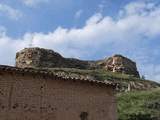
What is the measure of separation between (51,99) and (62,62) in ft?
146

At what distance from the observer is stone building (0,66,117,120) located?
18.8 metres

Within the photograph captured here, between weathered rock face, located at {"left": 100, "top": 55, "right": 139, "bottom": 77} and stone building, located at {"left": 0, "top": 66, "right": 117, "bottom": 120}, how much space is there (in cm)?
4302

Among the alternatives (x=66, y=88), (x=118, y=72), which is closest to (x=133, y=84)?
(x=118, y=72)

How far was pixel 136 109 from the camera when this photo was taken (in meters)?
36.5

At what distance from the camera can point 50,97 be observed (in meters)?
20.3

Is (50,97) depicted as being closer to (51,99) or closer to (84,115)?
(51,99)

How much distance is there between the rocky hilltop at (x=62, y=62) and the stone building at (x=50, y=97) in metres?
37.9

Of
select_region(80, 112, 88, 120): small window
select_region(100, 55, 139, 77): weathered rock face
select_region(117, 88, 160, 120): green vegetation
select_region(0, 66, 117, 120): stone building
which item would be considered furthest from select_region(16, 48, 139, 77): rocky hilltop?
select_region(80, 112, 88, 120): small window

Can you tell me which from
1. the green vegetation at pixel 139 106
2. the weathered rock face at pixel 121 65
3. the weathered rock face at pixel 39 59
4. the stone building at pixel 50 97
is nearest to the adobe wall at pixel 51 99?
the stone building at pixel 50 97

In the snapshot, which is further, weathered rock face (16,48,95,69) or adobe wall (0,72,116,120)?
weathered rock face (16,48,95,69)

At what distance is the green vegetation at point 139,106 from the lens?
34.5m

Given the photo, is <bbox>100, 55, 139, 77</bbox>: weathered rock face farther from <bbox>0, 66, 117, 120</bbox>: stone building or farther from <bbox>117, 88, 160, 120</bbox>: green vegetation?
<bbox>0, 66, 117, 120</bbox>: stone building

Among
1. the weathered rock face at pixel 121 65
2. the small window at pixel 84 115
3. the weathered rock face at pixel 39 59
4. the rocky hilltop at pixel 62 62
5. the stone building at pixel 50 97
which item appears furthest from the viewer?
the weathered rock face at pixel 121 65

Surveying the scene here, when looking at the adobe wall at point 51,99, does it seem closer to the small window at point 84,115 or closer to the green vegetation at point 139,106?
the small window at point 84,115
